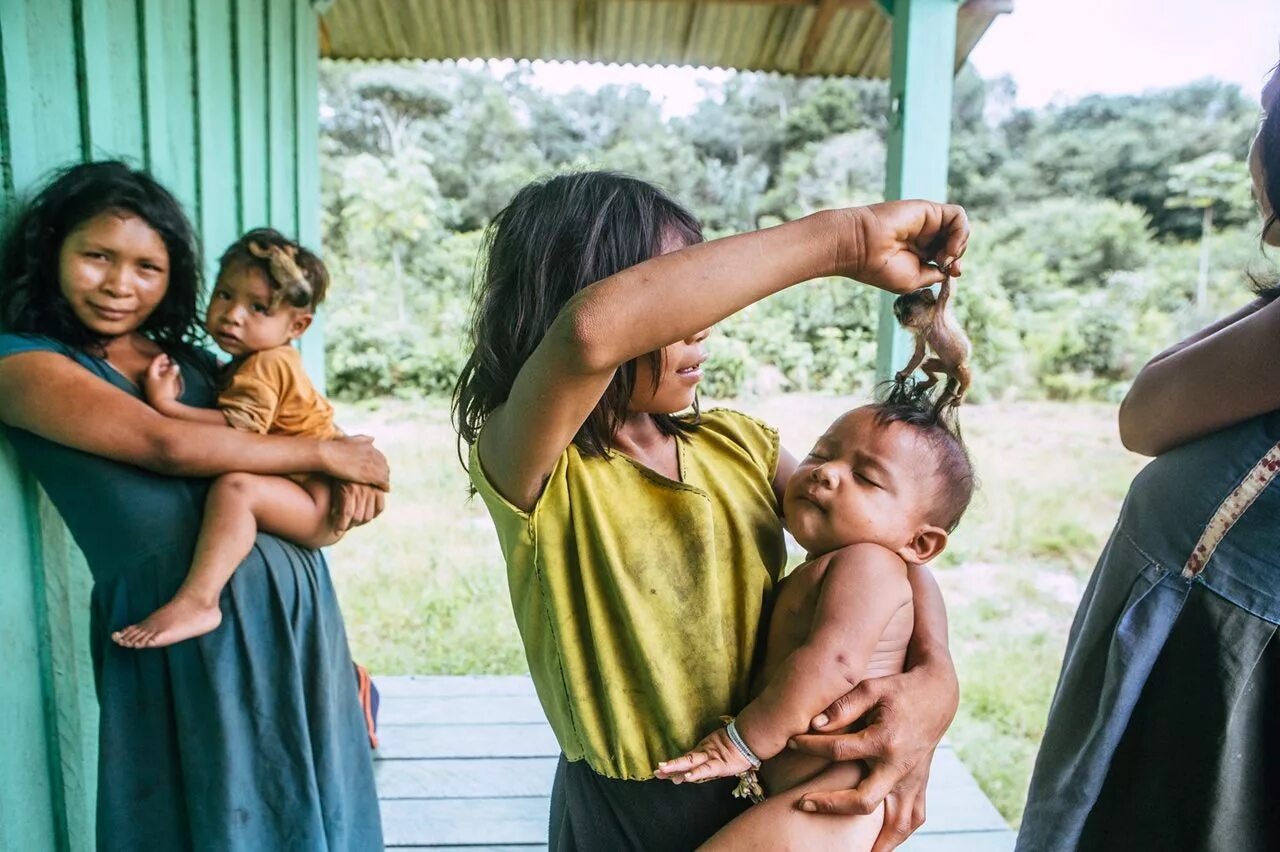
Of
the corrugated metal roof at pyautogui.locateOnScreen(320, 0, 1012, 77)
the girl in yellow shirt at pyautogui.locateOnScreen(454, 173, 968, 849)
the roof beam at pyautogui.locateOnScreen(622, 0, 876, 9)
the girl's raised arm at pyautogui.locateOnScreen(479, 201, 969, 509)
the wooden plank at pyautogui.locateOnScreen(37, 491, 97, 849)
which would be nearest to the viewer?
the girl's raised arm at pyautogui.locateOnScreen(479, 201, 969, 509)

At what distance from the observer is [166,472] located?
1652 millimetres

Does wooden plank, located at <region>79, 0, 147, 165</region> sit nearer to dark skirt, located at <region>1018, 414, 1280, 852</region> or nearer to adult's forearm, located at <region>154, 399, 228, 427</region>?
adult's forearm, located at <region>154, 399, 228, 427</region>

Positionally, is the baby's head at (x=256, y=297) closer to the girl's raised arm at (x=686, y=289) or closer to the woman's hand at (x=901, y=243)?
the girl's raised arm at (x=686, y=289)

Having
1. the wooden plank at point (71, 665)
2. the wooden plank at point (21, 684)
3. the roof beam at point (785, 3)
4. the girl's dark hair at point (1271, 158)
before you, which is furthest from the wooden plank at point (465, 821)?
the roof beam at point (785, 3)

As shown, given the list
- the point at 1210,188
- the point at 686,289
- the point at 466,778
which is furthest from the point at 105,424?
the point at 1210,188

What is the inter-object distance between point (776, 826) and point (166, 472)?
125 cm

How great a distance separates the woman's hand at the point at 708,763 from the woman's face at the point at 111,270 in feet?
4.27

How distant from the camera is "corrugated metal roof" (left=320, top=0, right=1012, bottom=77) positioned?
399cm

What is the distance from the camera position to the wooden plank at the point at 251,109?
2855 mm

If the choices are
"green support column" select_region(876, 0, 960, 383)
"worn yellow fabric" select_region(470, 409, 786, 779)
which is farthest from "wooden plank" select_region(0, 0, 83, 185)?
"green support column" select_region(876, 0, 960, 383)

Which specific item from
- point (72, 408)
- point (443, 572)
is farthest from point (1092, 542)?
point (72, 408)

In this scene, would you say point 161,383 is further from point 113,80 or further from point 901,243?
point 901,243

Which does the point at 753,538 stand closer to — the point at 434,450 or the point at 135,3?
the point at 135,3

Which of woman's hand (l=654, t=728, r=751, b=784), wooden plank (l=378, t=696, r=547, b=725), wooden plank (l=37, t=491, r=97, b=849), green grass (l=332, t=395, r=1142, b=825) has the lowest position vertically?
green grass (l=332, t=395, r=1142, b=825)
